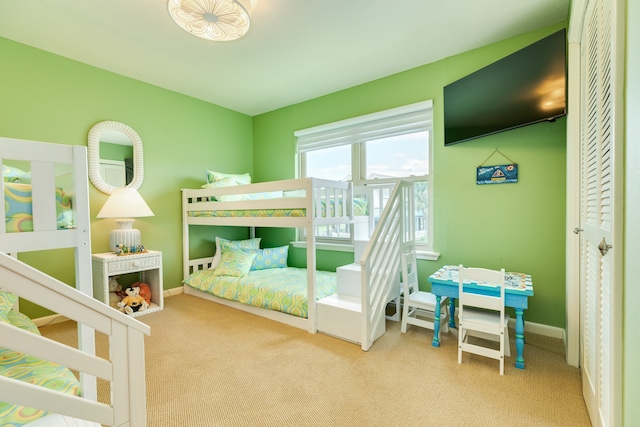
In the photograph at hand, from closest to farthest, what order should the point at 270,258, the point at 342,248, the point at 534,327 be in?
the point at 534,327 < the point at 342,248 < the point at 270,258

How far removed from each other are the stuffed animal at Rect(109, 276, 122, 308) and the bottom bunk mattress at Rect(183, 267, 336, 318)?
2.28ft

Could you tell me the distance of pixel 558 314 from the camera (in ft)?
7.58

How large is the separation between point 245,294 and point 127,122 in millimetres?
2253

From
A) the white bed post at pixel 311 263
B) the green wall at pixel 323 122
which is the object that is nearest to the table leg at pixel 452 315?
the green wall at pixel 323 122

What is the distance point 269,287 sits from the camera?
2.85 metres

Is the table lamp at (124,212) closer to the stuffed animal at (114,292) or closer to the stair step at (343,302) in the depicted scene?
the stuffed animal at (114,292)

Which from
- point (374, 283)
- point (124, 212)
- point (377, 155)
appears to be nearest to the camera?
point (374, 283)

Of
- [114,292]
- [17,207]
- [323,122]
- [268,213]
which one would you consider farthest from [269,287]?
[323,122]

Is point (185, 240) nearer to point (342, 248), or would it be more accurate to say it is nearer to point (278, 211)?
point (278, 211)

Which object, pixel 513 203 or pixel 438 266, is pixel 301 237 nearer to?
pixel 438 266

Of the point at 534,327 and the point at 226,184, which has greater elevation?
the point at 226,184

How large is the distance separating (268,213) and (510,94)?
2238 millimetres

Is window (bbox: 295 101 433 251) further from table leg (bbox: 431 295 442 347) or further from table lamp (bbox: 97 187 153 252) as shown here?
table lamp (bbox: 97 187 153 252)

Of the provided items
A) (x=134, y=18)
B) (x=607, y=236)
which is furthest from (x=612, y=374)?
(x=134, y=18)
